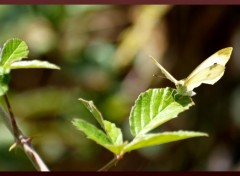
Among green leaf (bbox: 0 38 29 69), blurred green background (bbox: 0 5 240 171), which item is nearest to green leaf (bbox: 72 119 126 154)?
green leaf (bbox: 0 38 29 69)

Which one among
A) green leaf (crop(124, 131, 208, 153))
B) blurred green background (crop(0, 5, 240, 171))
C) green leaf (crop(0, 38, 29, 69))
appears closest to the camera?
green leaf (crop(124, 131, 208, 153))

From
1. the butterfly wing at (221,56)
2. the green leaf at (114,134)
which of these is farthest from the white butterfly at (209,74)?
the green leaf at (114,134)

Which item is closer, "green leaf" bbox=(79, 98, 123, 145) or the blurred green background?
"green leaf" bbox=(79, 98, 123, 145)

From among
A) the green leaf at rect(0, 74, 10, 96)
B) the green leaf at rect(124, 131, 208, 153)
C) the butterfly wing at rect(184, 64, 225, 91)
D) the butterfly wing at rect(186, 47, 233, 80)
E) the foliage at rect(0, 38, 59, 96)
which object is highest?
the foliage at rect(0, 38, 59, 96)

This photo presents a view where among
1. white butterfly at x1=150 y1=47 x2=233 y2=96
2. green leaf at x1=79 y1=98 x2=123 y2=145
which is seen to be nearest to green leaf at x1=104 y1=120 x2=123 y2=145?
green leaf at x1=79 y1=98 x2=123 y2=145

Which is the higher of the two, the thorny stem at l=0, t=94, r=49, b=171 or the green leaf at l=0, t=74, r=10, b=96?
the green leaf at l=0, t=74, r=10, b=96

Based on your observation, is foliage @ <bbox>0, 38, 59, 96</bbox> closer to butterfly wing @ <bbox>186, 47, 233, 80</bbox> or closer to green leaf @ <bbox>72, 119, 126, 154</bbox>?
green leaf @ <bbox>72, 119, 126, 154</bbox>

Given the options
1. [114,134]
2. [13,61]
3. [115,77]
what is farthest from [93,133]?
[115,77]

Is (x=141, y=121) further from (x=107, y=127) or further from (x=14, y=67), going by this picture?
(x=14, y=67)

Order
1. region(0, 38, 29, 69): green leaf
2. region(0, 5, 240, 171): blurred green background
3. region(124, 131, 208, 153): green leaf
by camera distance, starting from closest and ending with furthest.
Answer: region(124, 131, 208, 153): green leaf
region(0, 38, 29, 69): green leaf
region(0, 5, 240, 171): blurred green background
